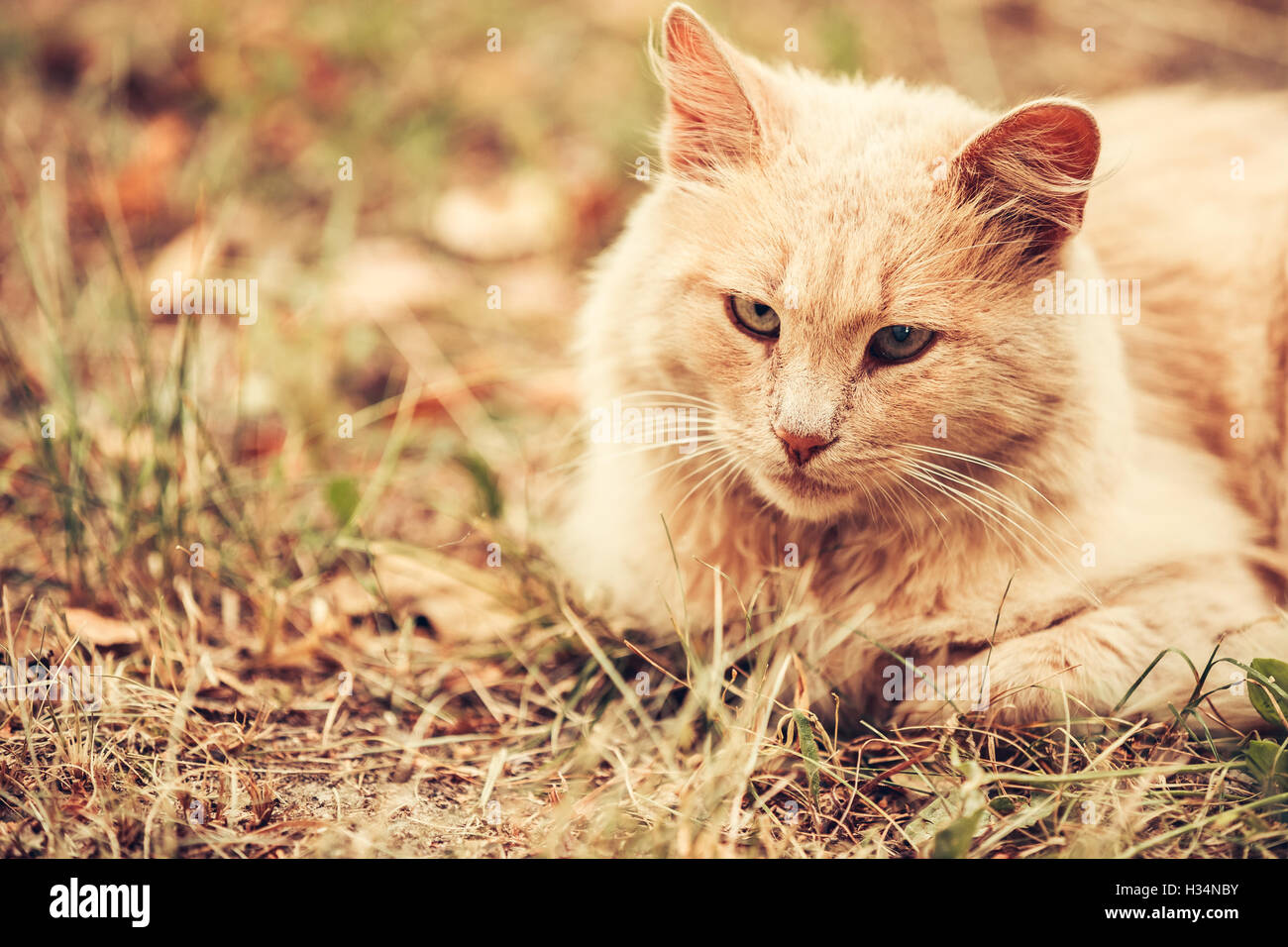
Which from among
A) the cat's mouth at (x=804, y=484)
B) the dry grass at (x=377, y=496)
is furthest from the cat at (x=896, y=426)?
the dry grass at (x=377, y=496)

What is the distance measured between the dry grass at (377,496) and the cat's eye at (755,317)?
58cm

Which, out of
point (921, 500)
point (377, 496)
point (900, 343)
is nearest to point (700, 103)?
point (900, 343)

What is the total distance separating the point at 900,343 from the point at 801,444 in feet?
0.84

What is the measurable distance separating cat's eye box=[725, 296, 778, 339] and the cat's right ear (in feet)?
1.00

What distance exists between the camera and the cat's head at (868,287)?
1.68 meters

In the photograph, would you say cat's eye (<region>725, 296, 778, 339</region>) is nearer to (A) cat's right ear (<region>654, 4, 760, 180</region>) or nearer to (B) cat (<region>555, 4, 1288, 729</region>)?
(B) cat (<region>555, 4, 1288, 729</region>)

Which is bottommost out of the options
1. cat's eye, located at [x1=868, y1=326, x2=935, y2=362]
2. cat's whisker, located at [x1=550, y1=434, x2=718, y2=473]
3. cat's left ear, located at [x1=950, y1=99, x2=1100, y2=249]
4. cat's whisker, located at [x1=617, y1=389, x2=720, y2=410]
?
cat's whisker, located at [x1=550, y1=434, x2=718, y2=473]

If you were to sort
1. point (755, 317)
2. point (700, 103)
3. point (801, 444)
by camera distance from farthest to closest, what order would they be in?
1. point (700, 103)
2. point (755, 317)
3. point (801, 444)

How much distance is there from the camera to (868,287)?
5.47 ft

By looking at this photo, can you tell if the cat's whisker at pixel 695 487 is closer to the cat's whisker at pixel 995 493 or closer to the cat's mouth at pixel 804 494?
the cat's mouth at pixel 804 494

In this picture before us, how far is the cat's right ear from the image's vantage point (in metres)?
1.84

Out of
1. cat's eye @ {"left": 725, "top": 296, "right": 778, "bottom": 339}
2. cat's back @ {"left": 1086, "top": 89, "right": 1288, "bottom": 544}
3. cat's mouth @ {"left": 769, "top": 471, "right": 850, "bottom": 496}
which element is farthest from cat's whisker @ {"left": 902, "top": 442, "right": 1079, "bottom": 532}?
cat's back @ {"left": 1086, "top": 89, "right": 1288, "bottom": 544}

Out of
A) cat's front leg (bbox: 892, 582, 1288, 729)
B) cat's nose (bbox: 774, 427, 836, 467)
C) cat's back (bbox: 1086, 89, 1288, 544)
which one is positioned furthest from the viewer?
cat's back (bbox: 1086, 89, 1288, 544)

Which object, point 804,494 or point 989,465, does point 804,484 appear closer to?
point 804,494
